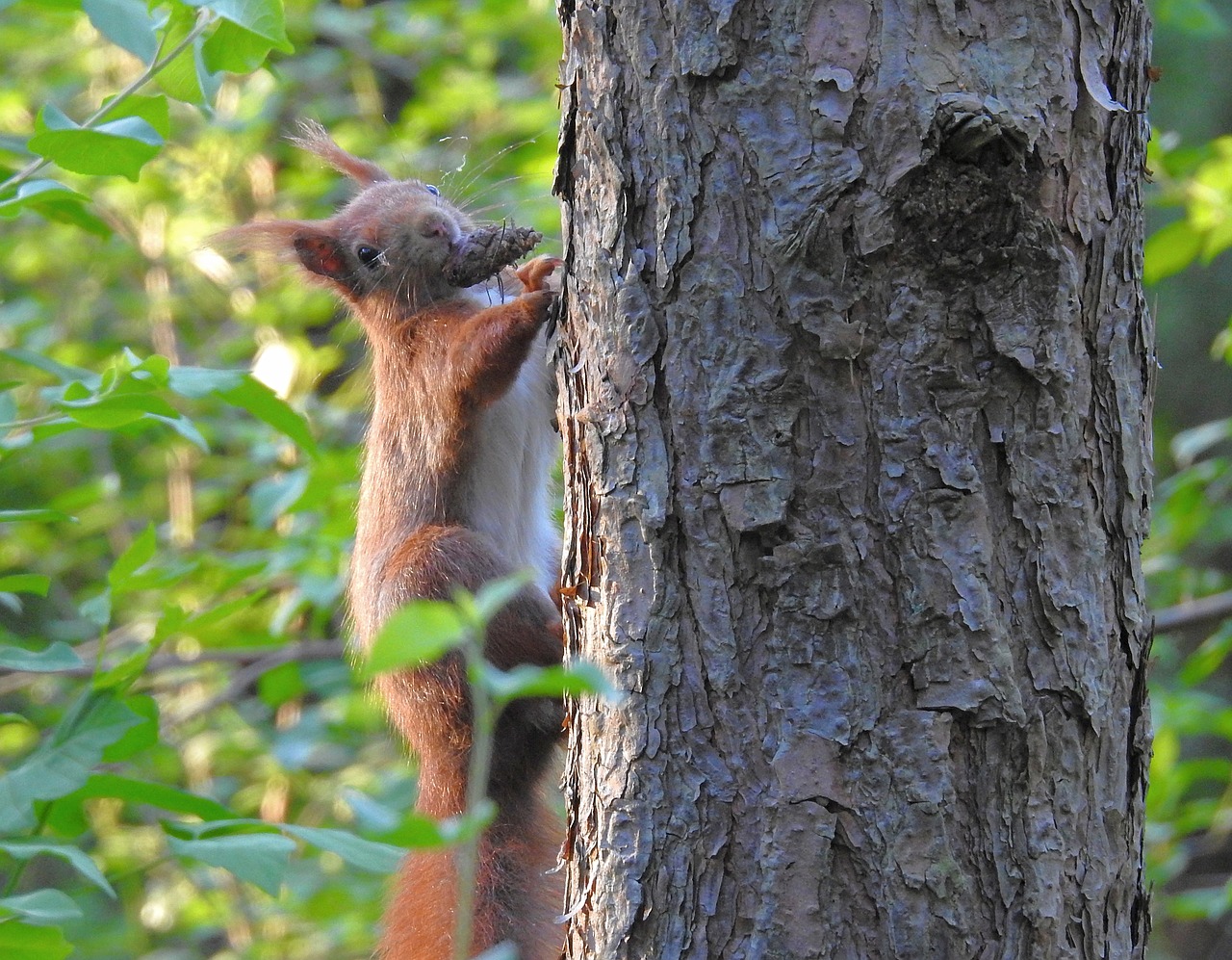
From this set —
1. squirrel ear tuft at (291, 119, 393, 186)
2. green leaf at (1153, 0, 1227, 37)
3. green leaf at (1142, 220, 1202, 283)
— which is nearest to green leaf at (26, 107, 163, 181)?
squirrel ear tuft at (291, 119, 393, 186)

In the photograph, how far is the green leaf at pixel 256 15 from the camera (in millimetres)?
1476

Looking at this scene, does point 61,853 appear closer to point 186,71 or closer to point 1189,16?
point 186,71

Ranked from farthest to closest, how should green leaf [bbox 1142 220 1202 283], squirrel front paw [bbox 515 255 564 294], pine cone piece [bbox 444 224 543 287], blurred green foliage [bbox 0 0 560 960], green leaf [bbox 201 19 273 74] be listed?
blurred green foliage [bbox 0 0 560 960] → green leaf [bbox 1142 220 1202 283] → pine cone piece [bbox 444 224 543 287] → squirrel front paw [bbox 515 255 564 294] → green leaf [bbox 201 19 273 74]

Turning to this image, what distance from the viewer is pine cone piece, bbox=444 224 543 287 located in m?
2.38

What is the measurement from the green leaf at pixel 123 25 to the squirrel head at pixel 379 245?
1214mm

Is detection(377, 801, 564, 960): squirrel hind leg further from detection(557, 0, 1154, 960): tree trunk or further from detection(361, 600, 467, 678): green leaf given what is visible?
detection(361, 600, 467, 678): green leaf

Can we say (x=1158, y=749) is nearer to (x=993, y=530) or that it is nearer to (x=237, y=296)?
(x=993, y=530)

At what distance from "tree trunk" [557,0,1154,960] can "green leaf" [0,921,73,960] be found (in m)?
0.68

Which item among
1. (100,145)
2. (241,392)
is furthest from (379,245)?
(100,145)

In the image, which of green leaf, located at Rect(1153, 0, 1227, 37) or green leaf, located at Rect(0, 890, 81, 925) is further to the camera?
green leaf, located at Rect(1153, 0, 1227, 37)

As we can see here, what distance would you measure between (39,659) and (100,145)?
2.27ft

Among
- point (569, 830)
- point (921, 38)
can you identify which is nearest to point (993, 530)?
point (921, 38)

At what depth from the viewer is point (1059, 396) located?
139cm

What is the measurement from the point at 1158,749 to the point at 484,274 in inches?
89.8
